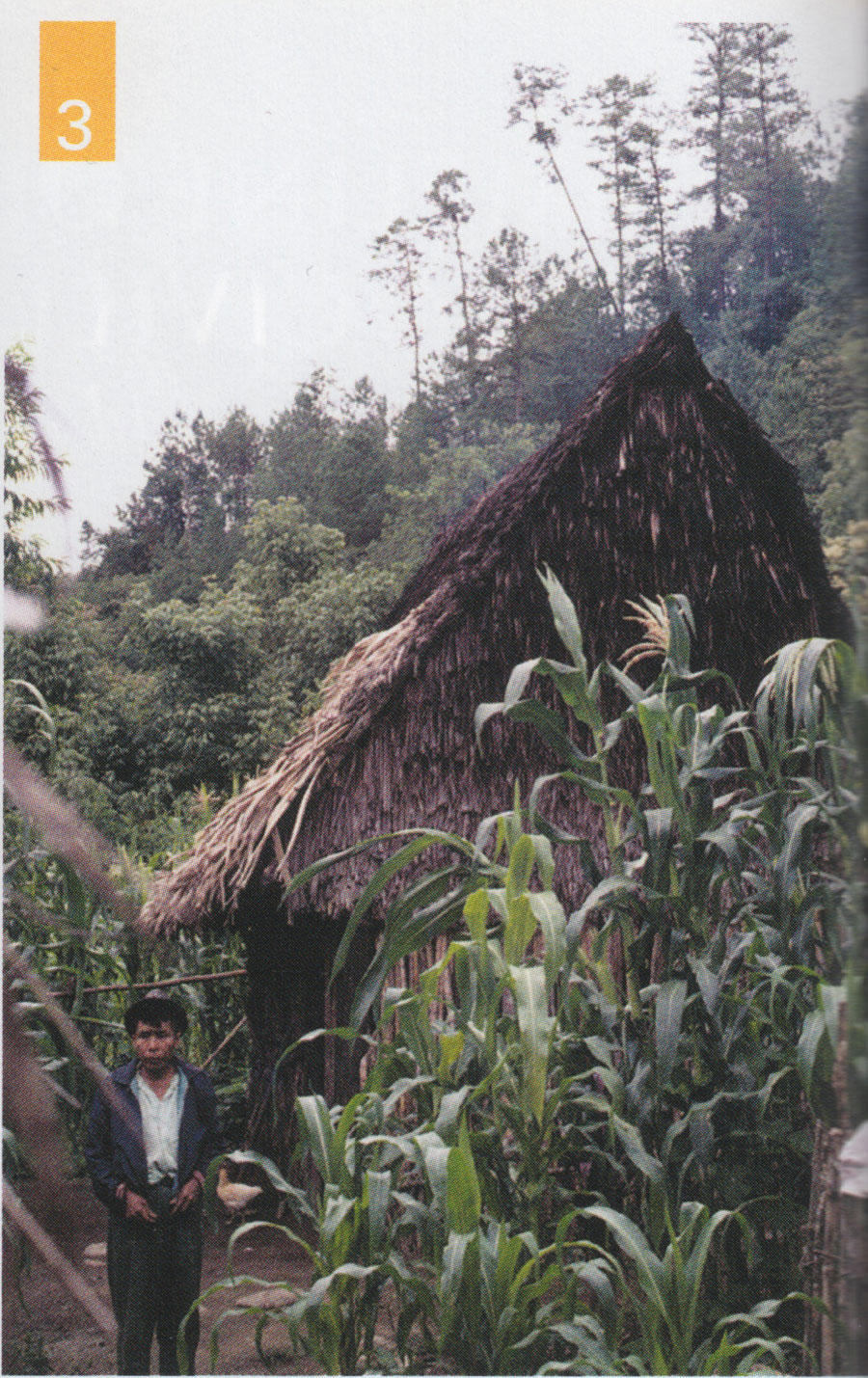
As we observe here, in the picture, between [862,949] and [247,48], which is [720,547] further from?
[862,949]

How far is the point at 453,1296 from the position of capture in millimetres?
1199

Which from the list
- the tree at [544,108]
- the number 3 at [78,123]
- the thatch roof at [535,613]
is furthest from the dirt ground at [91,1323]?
the tree at [544,108]

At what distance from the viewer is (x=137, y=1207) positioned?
1667mm

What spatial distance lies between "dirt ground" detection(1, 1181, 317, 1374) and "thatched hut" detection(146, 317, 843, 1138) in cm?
41

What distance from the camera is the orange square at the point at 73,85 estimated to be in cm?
152

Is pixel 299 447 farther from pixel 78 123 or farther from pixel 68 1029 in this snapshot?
pixel 68 1029

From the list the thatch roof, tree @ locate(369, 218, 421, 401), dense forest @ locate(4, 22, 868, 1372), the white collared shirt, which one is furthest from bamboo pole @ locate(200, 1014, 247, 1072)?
tree @ locate(369, 218, 421, 401)

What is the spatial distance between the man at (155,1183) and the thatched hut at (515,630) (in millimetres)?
719

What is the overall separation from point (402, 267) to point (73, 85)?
1298 millimetres

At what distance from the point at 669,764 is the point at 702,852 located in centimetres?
12

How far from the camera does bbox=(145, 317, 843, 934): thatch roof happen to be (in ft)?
8.36

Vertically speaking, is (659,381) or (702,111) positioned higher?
(702,111)

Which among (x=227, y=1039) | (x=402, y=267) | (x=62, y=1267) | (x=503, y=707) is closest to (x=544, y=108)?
(x=402, y=267)

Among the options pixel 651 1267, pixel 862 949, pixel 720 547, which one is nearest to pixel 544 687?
pixel 720 547
